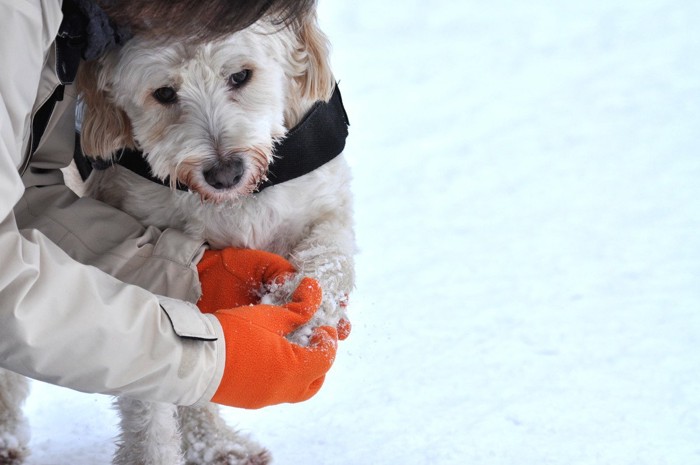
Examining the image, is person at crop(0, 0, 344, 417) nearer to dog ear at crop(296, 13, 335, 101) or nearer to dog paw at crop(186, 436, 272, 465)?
dog ear at crop(296, 13, 335, 101)

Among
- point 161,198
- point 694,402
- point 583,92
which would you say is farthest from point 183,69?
point 583,92

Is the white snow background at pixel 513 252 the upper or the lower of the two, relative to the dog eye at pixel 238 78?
lower

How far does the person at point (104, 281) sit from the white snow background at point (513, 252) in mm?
1088

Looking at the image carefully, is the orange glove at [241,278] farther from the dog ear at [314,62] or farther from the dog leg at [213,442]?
the dog leg at [213,442]

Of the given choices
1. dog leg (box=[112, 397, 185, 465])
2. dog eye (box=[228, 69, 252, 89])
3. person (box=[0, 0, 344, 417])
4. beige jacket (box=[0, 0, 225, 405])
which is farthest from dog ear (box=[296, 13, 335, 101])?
dog leg (box=[112, 397, 185, 465])

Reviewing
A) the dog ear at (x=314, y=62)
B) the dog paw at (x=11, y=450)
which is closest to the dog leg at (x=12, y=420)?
the dog paw at (x=11, y=450)

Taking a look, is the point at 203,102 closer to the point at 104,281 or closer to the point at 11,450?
the point at 104,281

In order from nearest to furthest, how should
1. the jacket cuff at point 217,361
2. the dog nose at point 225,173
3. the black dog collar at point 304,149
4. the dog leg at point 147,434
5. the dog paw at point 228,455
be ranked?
the jacket cuff at point 217,361
the dog nose at point 225,173
the black dog collar at point 304,149
the dog leg at point 147,434
the dog paw at point 228,455

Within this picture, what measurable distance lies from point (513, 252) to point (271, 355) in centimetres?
262

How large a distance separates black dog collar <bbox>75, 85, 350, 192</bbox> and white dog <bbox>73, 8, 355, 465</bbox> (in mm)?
24

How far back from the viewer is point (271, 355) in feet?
8.55

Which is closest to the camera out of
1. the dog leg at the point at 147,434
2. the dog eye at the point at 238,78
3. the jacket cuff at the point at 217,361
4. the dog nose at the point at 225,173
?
the jacket cuff at the point at 217,361

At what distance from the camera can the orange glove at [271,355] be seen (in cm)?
256

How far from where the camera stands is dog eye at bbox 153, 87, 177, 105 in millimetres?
2951
